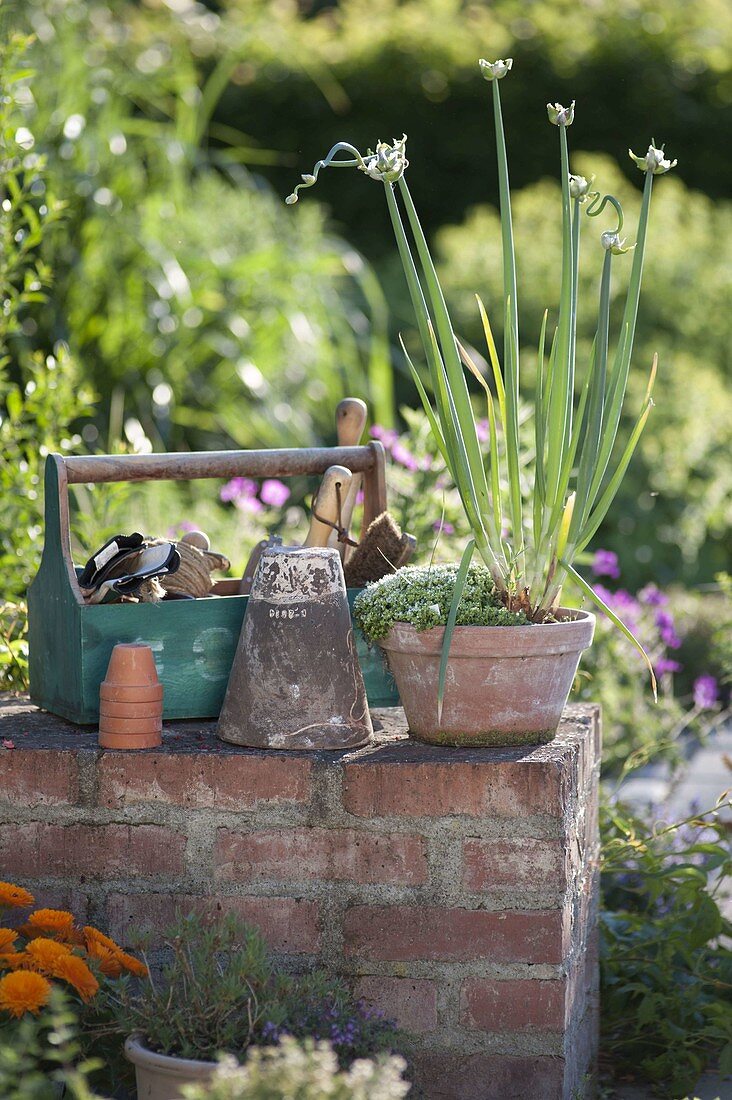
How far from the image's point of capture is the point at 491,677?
71.1 inches

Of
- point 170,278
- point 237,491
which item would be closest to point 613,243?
point 237,491

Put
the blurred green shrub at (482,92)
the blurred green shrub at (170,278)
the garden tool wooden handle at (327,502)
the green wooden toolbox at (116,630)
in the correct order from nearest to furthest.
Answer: the green wooden toolbox at (116,630)
the garden tool wooden handle at (327,502)
the blurred green shrub at (170,278)
the blurred green shrub at (482,92)

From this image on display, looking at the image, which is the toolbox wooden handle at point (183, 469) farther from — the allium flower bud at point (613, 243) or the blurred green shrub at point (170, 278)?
the blurred green shrub at point (170, 278)

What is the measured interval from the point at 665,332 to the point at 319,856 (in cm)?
576

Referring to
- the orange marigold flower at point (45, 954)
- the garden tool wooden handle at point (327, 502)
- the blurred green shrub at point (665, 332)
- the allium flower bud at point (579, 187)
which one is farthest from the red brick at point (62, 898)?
the blurred green shrub at point (665, 332)

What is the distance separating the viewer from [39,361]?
9.57 ft

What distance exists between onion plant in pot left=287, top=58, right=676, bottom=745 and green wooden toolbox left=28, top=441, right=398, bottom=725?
0.78 feet

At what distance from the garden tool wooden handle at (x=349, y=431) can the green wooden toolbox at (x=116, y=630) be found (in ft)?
0.65

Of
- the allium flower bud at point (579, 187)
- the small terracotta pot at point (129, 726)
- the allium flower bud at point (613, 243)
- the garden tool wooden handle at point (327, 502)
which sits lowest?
the small terracotta pot at point (129, 726)

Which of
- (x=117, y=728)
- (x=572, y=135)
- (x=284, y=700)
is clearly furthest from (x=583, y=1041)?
(x=572, y=135)

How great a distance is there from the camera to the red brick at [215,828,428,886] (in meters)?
1.80

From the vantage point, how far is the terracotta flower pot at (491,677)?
5.83 feet

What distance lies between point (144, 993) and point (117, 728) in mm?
367

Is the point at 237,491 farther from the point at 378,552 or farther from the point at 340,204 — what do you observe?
the point at 340,204
